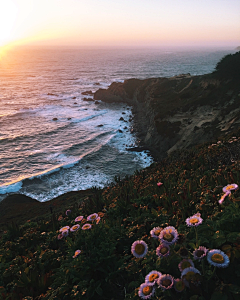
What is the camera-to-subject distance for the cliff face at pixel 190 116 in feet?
76.2

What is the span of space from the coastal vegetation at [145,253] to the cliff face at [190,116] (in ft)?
56.8

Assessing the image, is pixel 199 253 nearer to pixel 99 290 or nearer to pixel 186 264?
pixel 186 264

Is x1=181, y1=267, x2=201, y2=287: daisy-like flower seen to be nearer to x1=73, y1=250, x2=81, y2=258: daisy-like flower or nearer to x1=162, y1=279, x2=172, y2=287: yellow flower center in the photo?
x1=162, y1=279, x2=172, y2=287: yellow flower center

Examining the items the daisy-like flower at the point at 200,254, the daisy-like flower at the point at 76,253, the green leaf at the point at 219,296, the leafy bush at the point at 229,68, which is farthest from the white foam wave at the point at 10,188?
the leafy bush at the point at 229,68

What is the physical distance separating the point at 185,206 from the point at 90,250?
2.24 metres

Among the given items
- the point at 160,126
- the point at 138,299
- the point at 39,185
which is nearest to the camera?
the point at 138,299

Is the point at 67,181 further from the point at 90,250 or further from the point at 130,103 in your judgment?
the point at 130,103

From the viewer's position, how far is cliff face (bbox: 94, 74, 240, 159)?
2322 centimetres

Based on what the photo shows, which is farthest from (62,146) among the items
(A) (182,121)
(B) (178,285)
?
(B) (178,285)

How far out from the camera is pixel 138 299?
2.65 meters

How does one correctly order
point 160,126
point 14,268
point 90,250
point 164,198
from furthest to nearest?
1. point 160,126
2. point 164,198
3. point 14,268
4. point 90,250

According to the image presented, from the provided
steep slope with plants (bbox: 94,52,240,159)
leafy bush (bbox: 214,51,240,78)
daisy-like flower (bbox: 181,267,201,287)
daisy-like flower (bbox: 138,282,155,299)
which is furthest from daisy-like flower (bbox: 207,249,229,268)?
leafy bush (bbox: 214,51,240,78)

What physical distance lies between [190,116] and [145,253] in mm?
28396

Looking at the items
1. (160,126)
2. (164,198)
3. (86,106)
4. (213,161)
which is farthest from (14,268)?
(86,106)
